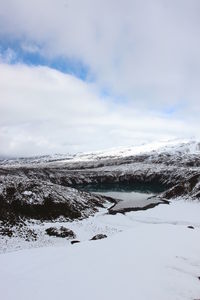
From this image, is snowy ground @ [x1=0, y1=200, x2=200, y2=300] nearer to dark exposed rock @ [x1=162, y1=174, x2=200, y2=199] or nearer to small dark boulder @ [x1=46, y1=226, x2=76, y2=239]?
small dark boulder @ [x1=46, y1=226, x2=76, y2=239]

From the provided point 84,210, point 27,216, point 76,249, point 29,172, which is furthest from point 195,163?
point 76,249

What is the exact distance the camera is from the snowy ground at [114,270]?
40.6 ft

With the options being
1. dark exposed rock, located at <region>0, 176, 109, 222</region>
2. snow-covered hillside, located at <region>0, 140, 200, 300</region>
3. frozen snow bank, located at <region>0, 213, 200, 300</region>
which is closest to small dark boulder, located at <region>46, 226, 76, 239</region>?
snow-covered hillside, located at <region>0, 140, 200, 300</region>

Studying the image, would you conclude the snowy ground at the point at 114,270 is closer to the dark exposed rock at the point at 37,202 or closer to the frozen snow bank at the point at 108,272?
the frozen snow bank at the point at 108,272

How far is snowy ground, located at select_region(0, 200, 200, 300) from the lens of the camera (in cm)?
1238

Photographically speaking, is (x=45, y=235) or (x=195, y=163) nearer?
(x=45, y=235)

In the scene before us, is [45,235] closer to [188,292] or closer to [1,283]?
[1,283]

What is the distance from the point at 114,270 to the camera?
50.2 ft

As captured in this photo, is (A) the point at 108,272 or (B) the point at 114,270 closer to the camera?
(A) the point at 108,272

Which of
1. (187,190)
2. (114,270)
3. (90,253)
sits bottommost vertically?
(187,190)

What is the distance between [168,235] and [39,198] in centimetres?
3309

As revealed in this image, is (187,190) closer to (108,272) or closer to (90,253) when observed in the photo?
(90,253)

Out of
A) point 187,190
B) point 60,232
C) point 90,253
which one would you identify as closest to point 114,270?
point 90,253

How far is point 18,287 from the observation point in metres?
12.9
